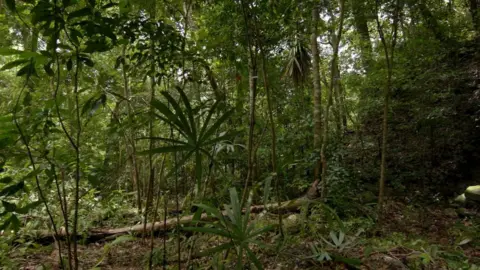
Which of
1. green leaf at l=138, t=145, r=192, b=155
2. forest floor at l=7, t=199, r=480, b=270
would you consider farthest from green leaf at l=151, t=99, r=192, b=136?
forest floor at l=7, t=199, r=480, b=270

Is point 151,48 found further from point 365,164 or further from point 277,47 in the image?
point 365,164

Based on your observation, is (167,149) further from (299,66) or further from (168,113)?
(299,66)

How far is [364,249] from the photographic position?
2832 mm

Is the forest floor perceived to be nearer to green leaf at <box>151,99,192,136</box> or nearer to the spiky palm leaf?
green leaf at <box>151,99,192,136</box>

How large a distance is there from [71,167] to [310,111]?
19.5 feet

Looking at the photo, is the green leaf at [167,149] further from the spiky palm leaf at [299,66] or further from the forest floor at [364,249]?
the spiky palm leaf at [299,66]

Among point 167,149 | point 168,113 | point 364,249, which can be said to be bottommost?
point 364,249

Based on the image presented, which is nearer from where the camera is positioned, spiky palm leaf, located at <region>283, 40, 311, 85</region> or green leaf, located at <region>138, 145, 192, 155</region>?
green leaf, located at <region>138, 145, 192, 155</region>

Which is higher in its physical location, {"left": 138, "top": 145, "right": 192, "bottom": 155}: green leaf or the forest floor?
{"left": 138, "top": 145, "right": 192, "bottom": 155}: green leaf

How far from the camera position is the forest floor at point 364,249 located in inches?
96.4

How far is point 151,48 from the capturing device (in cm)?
214

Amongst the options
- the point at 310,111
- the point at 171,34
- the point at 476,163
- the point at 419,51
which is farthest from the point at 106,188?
the point at 476,163

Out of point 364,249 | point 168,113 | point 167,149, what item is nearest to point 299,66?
point 364,249

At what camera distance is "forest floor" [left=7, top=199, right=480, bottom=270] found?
245 centimetres
